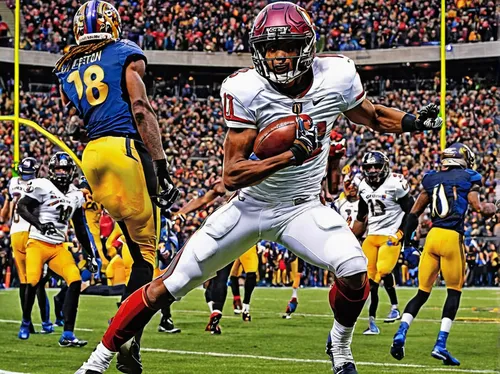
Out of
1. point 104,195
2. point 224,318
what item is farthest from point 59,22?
point 104,195

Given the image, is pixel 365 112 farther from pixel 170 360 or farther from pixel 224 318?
pixel 224 318

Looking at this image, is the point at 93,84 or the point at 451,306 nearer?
the point at 93,84

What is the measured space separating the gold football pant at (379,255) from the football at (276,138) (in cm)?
592

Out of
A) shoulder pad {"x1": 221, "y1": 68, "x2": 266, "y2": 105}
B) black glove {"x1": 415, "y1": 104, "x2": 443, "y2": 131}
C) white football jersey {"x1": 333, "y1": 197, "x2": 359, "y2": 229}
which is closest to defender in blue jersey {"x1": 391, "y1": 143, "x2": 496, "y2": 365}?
black glove {"x1": 415, "y1": 104, "x2": 443, "y2": 131}

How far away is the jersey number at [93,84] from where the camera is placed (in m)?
5.75

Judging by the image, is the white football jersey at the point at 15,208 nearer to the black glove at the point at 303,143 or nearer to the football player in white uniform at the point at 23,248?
the football player in white uniform at the point at 23,248

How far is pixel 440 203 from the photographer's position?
776 centimetres

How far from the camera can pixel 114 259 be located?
14484 millimetres

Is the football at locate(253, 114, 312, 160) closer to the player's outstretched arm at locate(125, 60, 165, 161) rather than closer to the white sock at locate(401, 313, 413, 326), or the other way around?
the player's outstretched arm at locate(125, 60, 165, 161)

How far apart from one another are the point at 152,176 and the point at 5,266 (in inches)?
563

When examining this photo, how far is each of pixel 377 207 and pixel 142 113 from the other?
534 centimetres

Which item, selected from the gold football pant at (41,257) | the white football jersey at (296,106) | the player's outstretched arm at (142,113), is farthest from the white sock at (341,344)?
the gold football pant at (41,257)

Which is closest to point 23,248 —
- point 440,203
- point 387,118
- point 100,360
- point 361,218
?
point 361,218

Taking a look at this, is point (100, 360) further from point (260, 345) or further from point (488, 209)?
point (488, 209)
